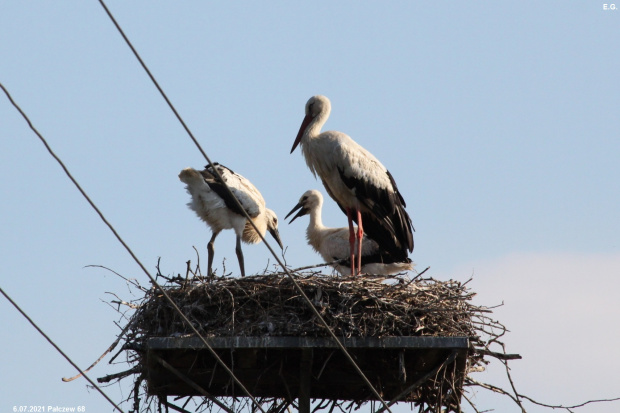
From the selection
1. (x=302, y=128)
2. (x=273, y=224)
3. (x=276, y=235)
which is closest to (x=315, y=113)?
(x=302, y=128)

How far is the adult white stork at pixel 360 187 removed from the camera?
972 cm

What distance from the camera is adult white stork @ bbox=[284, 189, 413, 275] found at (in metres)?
12.2

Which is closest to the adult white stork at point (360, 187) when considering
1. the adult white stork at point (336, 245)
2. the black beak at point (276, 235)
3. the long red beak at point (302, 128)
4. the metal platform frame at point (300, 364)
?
the long red beak at point (302, 128)

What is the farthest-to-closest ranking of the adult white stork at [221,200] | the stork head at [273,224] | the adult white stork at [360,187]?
the stork head at [273,224]
the adult white stork at [221,200]
the adult white stork at [360,187]

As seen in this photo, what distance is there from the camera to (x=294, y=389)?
25.1ft

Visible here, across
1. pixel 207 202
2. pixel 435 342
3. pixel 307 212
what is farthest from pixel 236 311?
pixel 307 212

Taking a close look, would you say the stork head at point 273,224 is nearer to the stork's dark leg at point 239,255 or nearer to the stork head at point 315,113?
the stork's dark leg at point 239,255

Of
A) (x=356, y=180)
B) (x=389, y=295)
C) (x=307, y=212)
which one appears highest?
(x=307, y=212)

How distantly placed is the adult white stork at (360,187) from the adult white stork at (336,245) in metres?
1.99

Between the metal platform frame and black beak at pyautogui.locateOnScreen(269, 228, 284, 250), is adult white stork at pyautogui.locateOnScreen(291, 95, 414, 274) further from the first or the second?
black beak at pyautogui.locateOnScreen(269, 228, 284, 250)

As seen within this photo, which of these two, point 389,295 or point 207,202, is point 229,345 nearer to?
point 389,295

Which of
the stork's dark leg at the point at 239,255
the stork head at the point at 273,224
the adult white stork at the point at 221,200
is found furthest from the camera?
the stork head at the point at 273,224

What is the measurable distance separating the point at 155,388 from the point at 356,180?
2908mm

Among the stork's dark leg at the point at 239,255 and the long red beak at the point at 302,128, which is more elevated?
the long red beak at the point at 302,128
